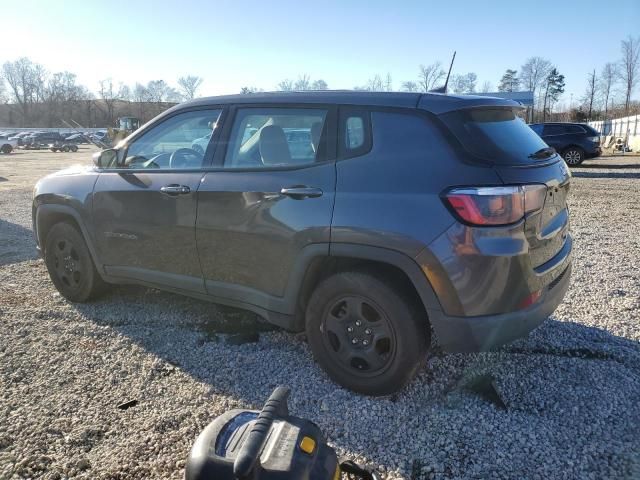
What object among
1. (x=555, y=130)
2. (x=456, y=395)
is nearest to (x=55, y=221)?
(x=456, y=395)

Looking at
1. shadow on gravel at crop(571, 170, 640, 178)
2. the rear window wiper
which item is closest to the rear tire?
shadow on gravel at crop(571, 170, 640, 178)

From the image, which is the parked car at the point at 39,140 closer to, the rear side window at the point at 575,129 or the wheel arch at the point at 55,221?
the rear side window at the point at 575,129

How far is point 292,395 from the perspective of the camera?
10.3 feet

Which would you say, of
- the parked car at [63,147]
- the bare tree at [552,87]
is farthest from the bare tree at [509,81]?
the parked car at [63,147]

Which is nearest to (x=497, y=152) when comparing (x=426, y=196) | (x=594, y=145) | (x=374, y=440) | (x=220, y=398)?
(x=426, y=196)

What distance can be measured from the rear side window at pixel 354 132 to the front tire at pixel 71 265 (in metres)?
2.68

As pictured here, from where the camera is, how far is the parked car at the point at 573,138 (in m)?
19.0

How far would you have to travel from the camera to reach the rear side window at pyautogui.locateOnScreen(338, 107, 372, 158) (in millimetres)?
3018

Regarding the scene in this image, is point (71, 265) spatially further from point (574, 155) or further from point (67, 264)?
point (574, 155)

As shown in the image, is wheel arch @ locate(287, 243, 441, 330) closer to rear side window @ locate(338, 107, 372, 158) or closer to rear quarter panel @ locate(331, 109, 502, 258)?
rear quarter panel @ locate(331, 109, 502, 258)

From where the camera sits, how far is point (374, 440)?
2707 mm

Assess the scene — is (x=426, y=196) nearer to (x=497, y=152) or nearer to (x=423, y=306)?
(x=497, y=152)

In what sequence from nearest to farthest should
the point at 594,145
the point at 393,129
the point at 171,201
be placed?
the point at 393,129 → the point at 171,201 → the point at 594,145

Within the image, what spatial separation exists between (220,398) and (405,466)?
47.7 inches
